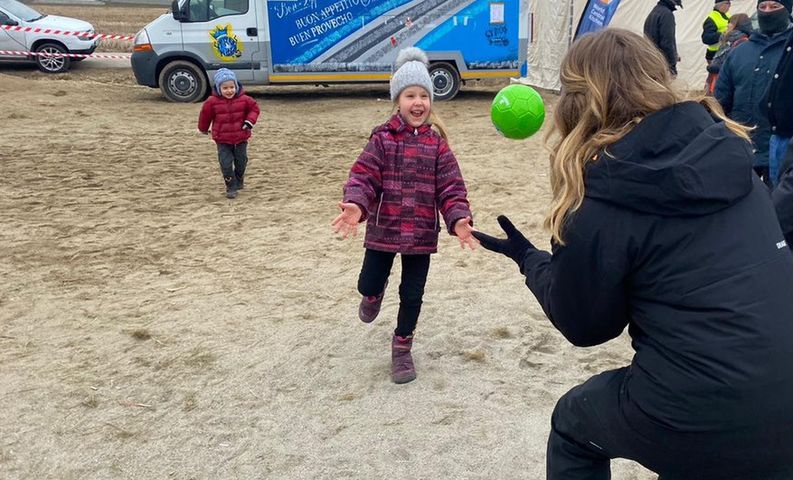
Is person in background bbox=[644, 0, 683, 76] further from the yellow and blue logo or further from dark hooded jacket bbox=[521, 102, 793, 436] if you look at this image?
dark hooded jacket bbox=[521, 102, 793, 436]

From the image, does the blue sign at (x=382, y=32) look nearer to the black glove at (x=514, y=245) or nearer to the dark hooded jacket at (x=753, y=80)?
the dark hooded jacket at (x=753, y=80)

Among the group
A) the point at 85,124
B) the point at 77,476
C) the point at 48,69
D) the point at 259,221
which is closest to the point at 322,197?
the point at 259,221

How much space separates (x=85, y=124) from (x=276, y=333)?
9.17m

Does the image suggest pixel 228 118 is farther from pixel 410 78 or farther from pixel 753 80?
pixel 753 80

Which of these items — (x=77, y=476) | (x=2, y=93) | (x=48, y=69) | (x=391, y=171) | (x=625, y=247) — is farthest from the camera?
(x=48, y=69)

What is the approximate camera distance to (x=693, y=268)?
199cm

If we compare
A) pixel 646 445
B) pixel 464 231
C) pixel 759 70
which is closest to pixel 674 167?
pixel 646 445

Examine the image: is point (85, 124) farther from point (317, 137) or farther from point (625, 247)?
point (625, 247)

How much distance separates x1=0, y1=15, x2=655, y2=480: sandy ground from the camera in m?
3.63

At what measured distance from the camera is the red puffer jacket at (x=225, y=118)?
8.29 meters

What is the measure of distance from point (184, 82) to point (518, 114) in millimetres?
12050

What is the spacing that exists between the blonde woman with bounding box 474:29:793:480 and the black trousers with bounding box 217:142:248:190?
261 inches

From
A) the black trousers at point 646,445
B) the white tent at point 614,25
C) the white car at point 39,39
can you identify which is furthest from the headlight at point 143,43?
the black trousers at point 646,445

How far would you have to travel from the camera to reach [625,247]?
2012 mm
